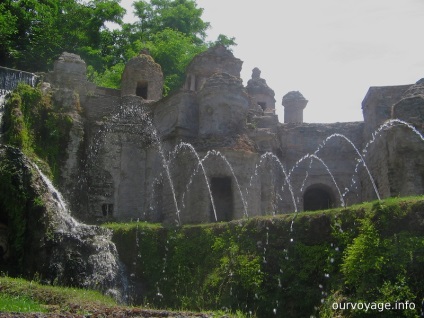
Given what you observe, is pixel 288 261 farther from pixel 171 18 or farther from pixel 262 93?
pixel 171 18

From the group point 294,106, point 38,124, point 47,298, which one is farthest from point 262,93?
point 47,298

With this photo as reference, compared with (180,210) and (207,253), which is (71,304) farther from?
(180,210)

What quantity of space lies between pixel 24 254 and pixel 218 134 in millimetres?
8854

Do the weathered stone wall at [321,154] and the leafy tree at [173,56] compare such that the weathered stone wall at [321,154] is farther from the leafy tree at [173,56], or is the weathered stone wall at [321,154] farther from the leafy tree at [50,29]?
the leafy tree at [50,29]

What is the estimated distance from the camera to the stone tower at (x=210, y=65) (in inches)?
1209

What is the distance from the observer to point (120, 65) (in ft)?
124

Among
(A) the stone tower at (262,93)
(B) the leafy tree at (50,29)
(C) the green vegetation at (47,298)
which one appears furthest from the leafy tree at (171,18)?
(C) the green vegetation at (47,298)

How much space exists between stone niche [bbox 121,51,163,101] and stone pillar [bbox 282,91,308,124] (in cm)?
1098

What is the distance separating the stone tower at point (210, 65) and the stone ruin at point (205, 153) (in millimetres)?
2046

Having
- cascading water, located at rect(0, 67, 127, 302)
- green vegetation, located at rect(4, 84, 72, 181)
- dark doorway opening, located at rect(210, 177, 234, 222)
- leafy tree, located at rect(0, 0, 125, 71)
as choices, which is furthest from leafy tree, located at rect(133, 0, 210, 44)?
cascading water, located at rect(0, 67, 127, 302)

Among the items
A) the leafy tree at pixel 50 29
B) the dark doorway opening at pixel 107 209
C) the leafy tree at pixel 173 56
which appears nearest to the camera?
the dark doorway opening at pixel 107 209

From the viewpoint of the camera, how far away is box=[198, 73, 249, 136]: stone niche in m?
23.5

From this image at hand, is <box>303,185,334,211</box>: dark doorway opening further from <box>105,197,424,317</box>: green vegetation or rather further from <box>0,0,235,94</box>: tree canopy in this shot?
<box>105,197,424,317</box>: green vegetation

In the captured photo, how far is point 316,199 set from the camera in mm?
31234
